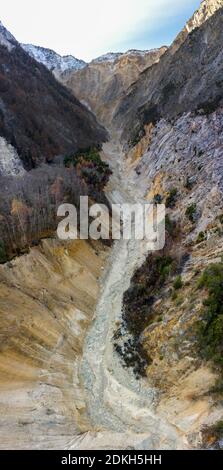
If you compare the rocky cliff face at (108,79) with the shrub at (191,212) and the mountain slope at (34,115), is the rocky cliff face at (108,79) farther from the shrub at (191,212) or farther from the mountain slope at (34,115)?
the shrub at (191,212)

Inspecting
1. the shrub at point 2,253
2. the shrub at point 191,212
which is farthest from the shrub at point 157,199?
the shrub at point 2,253

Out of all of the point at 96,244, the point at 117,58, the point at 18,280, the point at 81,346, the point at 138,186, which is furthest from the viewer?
the point at 117,58

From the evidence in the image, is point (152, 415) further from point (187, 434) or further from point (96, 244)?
point (96, 244)

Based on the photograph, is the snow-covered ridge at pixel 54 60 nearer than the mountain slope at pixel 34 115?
No

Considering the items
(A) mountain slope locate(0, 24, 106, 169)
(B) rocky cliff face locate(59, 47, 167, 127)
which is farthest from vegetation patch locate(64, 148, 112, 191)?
(B) rocky cliff face locate(59, 47, 167, 127)

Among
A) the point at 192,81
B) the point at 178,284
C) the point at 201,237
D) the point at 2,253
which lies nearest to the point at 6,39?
the point at 192,81

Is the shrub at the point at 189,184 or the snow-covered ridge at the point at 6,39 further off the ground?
the snow-covered ridge at the point at 6,39

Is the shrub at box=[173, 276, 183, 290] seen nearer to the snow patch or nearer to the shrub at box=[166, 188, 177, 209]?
the shrub at box=[166, 188, 177, 209]

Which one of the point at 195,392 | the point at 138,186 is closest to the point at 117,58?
the point at 138,186
